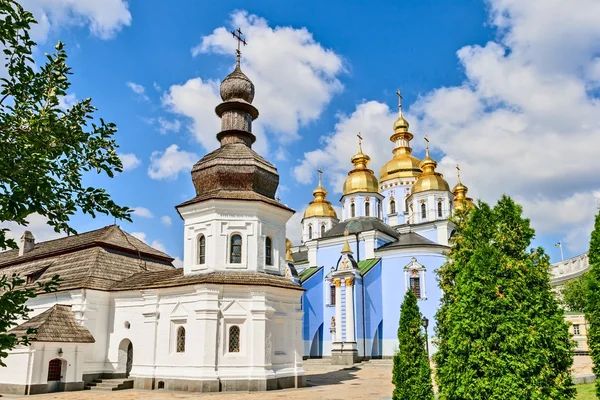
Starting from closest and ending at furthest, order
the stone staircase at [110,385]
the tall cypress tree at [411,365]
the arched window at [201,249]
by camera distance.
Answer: the tall cypress tree at [411,365], the stone staircase at [110,385], the arched window at [201,249]

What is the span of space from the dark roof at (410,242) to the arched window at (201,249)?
19.5 meters

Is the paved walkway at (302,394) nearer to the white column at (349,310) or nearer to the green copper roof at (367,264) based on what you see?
the white column at (349,310)

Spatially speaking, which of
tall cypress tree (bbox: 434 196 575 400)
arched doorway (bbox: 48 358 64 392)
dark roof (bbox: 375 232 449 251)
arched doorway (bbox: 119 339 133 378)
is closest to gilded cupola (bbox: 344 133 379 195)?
dark roof (bbox: 375 232 449 251)

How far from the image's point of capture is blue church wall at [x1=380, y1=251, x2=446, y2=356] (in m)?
33.9

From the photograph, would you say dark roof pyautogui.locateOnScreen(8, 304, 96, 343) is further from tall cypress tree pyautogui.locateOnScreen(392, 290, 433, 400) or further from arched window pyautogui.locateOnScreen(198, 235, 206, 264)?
tall cypress tree pyautogui.locateOnScreen(392, 290, 433, 400)

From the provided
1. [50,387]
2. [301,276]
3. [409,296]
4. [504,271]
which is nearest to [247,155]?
[409,296]

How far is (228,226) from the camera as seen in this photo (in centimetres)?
1964

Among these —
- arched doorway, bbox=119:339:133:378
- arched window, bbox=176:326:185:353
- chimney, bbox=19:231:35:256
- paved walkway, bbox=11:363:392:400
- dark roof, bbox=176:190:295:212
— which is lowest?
paved walkway, bbox=11:363:392:400

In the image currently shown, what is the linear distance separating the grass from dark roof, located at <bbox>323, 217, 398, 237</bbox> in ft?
77.4

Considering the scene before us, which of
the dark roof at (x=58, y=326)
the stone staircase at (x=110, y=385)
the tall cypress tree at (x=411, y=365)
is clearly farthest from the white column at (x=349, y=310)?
the tall cypress tree at (x=411, y=365)

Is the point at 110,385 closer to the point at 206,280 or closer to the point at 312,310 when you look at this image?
the point at 206,280

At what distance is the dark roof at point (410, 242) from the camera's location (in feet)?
115

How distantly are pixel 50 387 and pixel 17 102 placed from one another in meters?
17.0

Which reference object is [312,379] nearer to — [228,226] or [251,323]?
[251,323]
